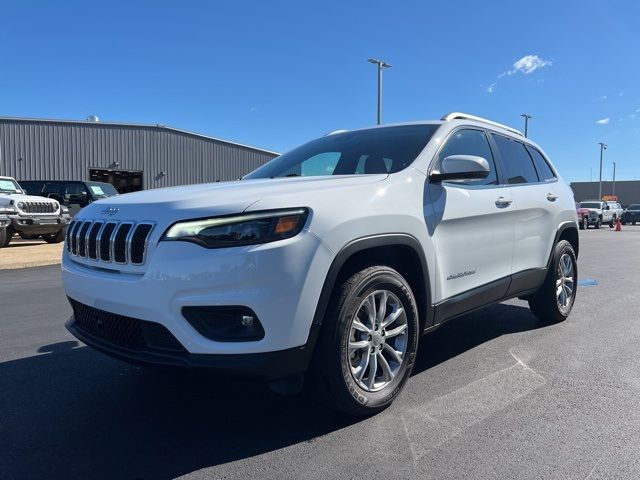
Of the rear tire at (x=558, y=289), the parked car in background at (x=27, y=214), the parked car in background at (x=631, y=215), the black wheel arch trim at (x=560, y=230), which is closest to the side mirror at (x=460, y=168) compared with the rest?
the black wheel arch trim at (x=560, y=230)

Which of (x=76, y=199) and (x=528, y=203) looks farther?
(x=76, y=199)

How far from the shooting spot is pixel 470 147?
409 cm

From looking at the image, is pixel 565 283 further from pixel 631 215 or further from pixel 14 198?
pixel 631 215

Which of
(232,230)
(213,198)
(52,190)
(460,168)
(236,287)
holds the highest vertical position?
(52,190)

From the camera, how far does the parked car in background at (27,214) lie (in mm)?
13000

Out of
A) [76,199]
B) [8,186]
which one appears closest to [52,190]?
[76,199]

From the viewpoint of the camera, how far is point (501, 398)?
3287 mm

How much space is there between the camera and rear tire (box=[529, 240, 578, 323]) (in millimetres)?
5008

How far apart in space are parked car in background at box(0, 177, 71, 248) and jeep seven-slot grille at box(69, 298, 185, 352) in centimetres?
1091

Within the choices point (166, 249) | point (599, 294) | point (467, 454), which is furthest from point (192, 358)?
point (599, 294)

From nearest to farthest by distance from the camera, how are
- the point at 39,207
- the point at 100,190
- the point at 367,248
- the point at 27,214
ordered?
the point at 367,248
the point at 27,214
the point at 39,207
the point at 100,190

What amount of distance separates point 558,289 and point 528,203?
3.89ft

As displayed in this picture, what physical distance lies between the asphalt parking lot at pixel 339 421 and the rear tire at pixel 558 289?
0.58m

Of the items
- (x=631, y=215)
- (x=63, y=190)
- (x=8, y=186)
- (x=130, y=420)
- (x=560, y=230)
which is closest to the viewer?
(x=130, y=420)
